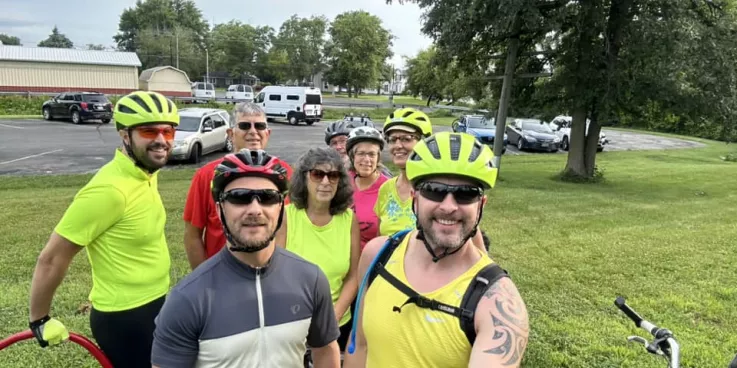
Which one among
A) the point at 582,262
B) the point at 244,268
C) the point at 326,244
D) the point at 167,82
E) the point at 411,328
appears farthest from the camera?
the point at 167,82

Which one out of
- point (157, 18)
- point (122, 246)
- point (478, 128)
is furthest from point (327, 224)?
point (157, 18)

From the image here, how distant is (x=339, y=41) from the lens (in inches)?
3031

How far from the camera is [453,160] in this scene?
2.00 meters

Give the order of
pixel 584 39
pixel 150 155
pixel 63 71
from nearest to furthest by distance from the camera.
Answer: pixel 150 155, pixel 584 39, pixel 63 71

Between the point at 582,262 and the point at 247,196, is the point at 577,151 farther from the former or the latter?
the point at 247,196

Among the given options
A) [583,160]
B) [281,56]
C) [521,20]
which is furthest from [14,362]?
[281,56]

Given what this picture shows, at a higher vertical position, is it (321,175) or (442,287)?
(321,175)

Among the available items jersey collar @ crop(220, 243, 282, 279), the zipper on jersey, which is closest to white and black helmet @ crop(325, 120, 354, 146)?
jersey collar @ crop(220, 243, 282, 279)

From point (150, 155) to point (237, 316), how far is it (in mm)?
1428

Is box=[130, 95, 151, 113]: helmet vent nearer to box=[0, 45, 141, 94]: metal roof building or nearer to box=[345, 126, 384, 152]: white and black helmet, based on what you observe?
box=[345, 126, 384, 152]: white and black helmet

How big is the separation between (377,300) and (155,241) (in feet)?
5.09

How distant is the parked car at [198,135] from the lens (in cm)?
1684

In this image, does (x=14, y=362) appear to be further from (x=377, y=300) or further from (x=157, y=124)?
(x=377, y=300)

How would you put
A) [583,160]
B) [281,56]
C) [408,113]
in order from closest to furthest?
[408,113], [583,160], [281,56]
